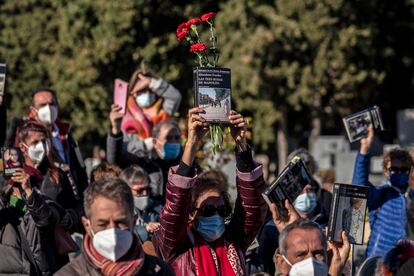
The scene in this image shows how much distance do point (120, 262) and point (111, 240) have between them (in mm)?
132

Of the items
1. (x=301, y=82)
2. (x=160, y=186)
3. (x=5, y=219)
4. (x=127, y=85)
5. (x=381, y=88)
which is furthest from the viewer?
(x=381, y=88)

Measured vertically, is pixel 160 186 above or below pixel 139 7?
below

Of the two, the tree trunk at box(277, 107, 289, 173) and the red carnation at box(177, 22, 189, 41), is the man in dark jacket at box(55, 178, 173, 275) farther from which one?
the tree trunk at box(277, 107, 289, 173)

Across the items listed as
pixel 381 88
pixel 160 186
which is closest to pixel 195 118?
pixel 160 186

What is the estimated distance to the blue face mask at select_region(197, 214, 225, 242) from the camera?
660 cm

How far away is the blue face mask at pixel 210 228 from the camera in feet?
21.7

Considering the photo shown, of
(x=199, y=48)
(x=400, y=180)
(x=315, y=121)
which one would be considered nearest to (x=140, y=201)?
(x=199, y=48)

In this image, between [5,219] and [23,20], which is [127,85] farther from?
[23,20]

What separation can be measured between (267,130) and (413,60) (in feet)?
20.9

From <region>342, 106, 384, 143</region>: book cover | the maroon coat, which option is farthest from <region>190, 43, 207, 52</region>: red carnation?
<region>342, 106, 384, 143</region>: book cover

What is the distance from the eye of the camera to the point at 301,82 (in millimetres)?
32375

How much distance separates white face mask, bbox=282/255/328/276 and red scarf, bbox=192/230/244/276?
0.80 meters

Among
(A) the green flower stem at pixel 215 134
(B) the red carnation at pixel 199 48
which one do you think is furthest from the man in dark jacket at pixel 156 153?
(B) the red carnation at pixel 199 48

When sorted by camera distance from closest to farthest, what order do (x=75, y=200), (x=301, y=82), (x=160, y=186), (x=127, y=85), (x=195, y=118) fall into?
(x=195, y=118) → (x=75, y=200) → (x=160, y=186) → (x=127, y=85) → (x=301, y=82)
